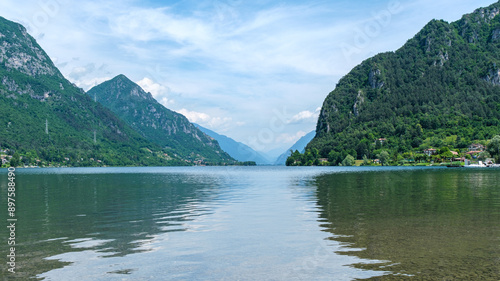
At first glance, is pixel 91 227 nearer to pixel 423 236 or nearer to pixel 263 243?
pixel 263 243

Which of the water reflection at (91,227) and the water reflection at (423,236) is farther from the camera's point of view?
the water reflection at (91,227)

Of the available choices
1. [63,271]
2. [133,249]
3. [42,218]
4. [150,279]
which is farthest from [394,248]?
[42,218]

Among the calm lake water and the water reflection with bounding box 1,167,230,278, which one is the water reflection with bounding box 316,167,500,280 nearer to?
the calm lake water

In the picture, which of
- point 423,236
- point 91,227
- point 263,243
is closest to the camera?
point 263,243

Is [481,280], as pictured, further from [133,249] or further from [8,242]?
[8,242]

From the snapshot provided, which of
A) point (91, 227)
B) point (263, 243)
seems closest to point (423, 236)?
point (263, 243)

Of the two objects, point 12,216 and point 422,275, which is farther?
point 12,216

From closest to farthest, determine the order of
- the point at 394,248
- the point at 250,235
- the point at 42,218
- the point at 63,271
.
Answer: the point at 63,271
the point at 394,248
the point at 250,235
the point at 42,218

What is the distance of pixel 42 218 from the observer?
118ft

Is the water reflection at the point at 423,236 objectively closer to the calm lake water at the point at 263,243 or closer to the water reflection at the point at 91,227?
the calm lake water at the point at 263,243

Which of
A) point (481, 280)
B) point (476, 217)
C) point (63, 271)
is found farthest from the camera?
point (476, 217)

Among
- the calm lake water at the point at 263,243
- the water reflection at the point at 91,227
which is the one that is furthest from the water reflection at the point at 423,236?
the water reflection at the point at 91,227

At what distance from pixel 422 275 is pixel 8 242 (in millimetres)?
24893

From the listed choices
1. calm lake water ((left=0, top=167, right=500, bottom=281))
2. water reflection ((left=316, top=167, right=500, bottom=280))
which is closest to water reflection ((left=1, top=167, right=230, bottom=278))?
calm lake water ((left=0, top=167, right=500, bottom=281))
